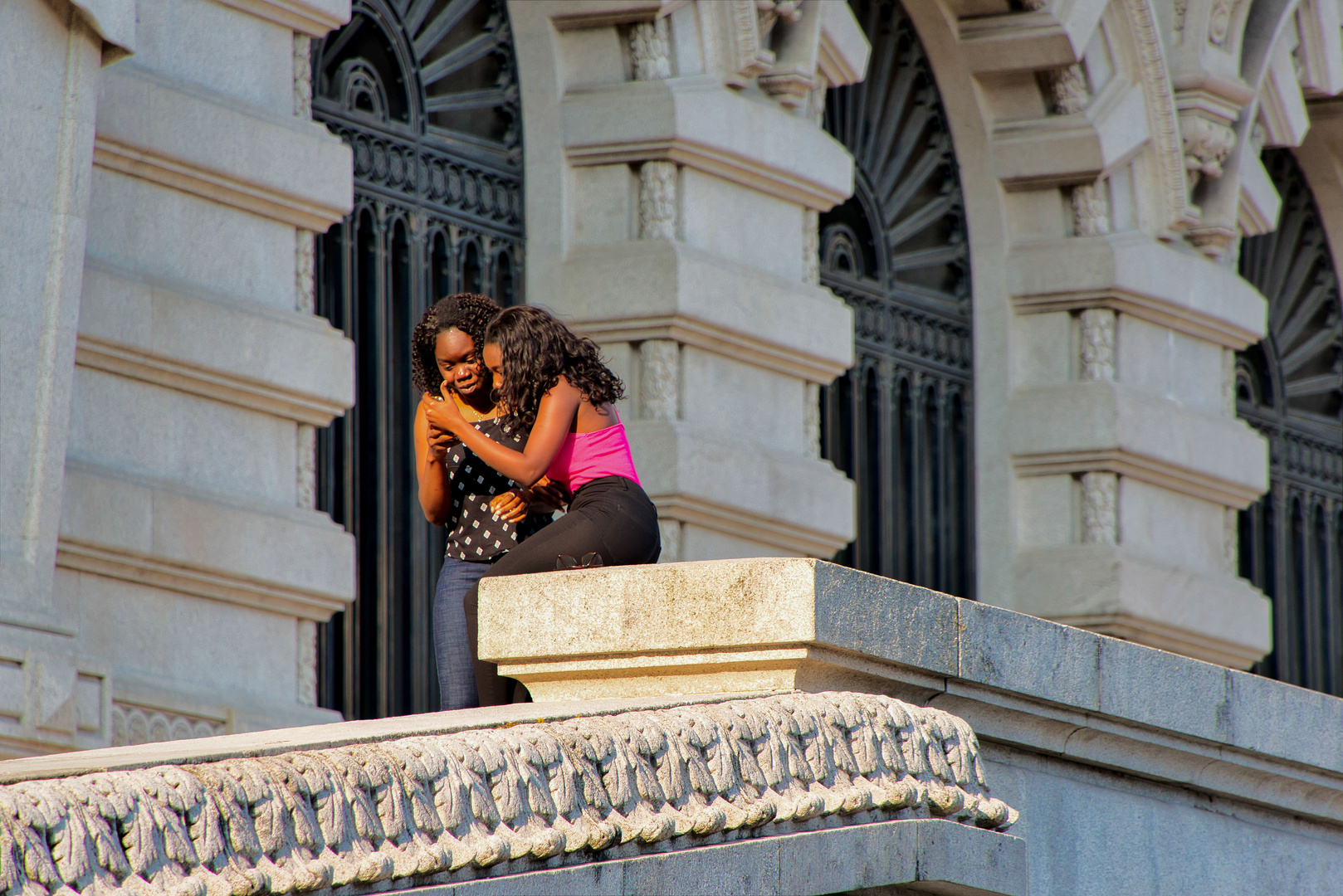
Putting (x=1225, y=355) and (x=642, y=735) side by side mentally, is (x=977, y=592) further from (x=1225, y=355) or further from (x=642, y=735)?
(x=642, y=735)

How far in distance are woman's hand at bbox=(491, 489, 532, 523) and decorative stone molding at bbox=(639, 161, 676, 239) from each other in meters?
4.23

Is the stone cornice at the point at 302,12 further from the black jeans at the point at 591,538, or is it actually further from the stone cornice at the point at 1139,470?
the stone cornice at the point at 1139,470

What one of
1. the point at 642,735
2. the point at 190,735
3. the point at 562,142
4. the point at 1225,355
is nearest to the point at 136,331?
the point at 190,735

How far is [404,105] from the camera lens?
10422 millimetres

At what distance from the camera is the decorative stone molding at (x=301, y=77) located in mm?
9148

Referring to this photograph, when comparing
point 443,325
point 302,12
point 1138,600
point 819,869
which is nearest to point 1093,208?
point 1138,600

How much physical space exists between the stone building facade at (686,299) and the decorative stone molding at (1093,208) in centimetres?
2

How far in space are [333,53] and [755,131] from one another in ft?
6.67

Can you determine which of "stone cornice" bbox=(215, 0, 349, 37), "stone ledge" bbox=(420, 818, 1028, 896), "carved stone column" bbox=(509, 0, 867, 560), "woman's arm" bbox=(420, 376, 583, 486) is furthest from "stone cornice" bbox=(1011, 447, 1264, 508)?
"stone ledge" bbox=(420, 818, 1028, 896)

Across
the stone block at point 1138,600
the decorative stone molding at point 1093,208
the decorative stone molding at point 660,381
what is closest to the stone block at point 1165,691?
the decorative stone molding at point 660,381

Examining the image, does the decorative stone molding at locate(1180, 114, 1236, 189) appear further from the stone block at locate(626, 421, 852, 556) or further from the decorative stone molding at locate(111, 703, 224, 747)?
the decorative stone molding at locate(111, 703, 224, 747)

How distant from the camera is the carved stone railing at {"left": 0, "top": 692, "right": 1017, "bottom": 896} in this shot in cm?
374

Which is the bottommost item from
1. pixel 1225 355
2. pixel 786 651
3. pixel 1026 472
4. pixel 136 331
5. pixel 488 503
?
pixel 786 651

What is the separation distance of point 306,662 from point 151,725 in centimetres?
95
